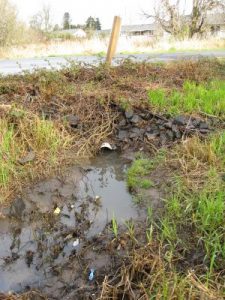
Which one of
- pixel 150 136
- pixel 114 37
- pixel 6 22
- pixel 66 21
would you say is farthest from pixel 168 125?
pixel 66 21

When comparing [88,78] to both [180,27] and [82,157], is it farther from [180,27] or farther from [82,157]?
[180,27]

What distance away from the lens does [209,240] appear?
2553mm

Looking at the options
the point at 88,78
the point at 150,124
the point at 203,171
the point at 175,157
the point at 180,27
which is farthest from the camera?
the point at 180,27

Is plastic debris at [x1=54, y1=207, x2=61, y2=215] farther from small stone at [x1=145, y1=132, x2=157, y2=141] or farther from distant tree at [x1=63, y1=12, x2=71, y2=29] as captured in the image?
distant tree at [x1=63, y1=12, x2=71, y2=29]

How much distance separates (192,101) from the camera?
5016 mm

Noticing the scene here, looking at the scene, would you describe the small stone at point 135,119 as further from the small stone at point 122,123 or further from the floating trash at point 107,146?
the floating trash at point 107,146

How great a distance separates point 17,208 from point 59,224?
22.1 inches

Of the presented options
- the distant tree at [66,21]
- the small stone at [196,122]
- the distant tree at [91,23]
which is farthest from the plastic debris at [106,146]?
the distant tree at [66,21]

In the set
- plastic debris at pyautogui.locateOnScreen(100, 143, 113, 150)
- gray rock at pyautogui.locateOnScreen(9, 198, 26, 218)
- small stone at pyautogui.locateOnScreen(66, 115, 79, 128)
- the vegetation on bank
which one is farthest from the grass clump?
plastic debris at pyautogui.locateOnScreen(100, 143, 113, 150)

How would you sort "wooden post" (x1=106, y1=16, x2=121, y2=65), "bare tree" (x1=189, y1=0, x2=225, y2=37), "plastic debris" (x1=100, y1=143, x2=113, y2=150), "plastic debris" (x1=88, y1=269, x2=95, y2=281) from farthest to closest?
"bare tree" (x1=189, y1=0, x2=225, y2=37) < "wooden post" (x1=106, y1=16, x2=121, y2=65) < "plastic debris" (x1=100, y1=143, x2=113, y2=150) < "plastic debris" (x1=88, y1=269, x2=95, y2=281)

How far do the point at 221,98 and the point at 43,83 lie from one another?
114 inches

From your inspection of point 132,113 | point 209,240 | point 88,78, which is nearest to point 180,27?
point 88,78

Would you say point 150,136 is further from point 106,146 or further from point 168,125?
point 106,146

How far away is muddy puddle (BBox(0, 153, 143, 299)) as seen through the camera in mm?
2543
